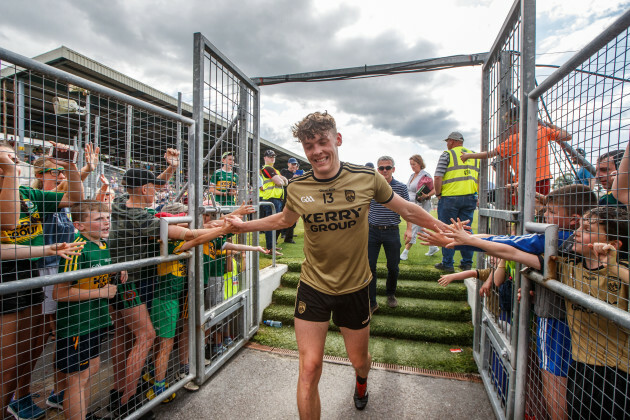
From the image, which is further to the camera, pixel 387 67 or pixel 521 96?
pixel 387 67

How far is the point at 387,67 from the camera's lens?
4523 millimetres

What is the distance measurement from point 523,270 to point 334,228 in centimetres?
122

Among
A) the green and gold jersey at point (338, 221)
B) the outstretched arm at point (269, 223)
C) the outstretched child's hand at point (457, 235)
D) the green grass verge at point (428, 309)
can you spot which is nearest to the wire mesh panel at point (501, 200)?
the outstretched child's hand at point (457, 235)

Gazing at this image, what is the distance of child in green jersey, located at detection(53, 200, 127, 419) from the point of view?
2.06 metres

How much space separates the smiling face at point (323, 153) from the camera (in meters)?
2.18

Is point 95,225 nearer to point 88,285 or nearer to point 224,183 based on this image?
point 88,285

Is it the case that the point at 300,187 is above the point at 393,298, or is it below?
above

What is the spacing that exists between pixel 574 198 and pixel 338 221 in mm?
1356

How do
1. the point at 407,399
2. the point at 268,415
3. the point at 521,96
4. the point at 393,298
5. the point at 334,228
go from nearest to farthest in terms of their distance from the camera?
the point at 521,96 < the point at 334,228 < the point at 268,415 < the point at 407,399 < the point at 393,298

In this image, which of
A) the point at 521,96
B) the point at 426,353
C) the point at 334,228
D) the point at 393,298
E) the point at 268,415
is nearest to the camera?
the point at 521,96

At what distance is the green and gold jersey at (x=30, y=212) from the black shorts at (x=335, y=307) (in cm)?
174

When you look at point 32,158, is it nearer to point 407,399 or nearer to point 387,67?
point 407,399

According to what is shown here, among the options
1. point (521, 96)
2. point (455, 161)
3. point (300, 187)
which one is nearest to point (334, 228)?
point (300, 187)

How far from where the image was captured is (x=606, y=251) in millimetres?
1318
